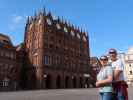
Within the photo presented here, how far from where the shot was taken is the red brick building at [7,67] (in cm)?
5925

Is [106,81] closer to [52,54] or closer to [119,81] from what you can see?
[119,81]

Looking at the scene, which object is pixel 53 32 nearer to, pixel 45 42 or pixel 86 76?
pixel 45 42

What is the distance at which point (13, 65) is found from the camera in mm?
63656

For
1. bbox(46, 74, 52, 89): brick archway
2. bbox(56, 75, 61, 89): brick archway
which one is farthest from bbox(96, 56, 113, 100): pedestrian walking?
bbox(56, 75, 61, 89): brick archway

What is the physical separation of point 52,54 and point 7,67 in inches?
523

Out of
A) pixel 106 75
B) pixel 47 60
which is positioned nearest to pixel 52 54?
pixel 47 60

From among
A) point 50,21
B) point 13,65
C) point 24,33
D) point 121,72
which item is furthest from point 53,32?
point 121,72

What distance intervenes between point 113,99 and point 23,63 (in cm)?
6502

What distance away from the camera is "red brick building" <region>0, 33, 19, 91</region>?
59.2m

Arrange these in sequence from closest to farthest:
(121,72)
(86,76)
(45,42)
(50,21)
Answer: (121,72) → (45,42) → (50,21) → (86,76)

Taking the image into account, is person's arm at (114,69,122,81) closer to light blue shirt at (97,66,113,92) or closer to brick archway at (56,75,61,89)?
light blue shirt at (97,66,113,92)

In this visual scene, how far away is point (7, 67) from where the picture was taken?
61219mm

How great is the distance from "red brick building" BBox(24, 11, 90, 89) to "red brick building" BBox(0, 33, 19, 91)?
14.5 ft

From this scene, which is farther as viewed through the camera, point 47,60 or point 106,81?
point 47,60
